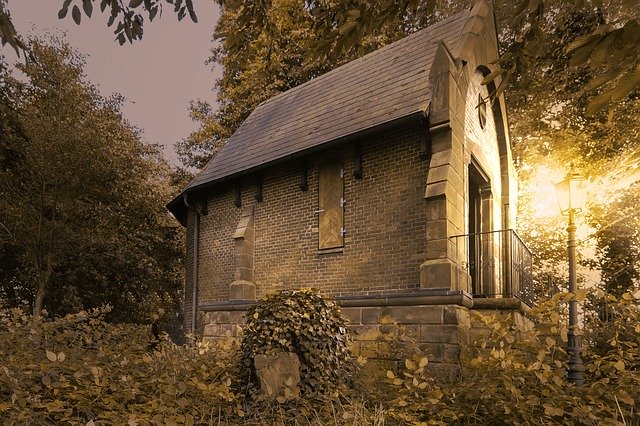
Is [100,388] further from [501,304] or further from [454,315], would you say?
[501,304]

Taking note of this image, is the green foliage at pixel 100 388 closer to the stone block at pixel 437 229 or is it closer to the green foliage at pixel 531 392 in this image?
the green foliage at pixel 531 392

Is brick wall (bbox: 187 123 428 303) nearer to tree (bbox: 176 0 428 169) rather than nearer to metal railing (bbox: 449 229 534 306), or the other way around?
metal railing (bbox: 449 229 534 306)

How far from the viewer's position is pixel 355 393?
666 centimetres

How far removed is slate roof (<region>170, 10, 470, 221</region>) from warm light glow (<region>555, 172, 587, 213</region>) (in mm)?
3034

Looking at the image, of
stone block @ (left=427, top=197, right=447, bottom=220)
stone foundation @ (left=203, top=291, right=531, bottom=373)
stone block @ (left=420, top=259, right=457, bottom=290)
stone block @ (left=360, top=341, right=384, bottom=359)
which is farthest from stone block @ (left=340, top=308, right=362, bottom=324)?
stone block @ (left=427, top=197, right=447, bottom=220)

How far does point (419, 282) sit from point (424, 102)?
140 inches

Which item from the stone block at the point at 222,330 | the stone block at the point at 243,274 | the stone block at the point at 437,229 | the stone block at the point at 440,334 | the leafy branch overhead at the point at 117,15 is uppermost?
the leafy branch overhead at the point at 117,15

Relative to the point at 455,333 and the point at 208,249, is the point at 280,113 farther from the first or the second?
the point at 455,333

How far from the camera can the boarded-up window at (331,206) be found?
11.7 metres

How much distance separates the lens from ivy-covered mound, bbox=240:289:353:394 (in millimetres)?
6527

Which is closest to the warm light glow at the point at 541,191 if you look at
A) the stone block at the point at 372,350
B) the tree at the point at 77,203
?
the stone block at the point at 372,350

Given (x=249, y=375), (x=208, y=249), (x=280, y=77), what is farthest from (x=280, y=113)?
(x=249, y=375)

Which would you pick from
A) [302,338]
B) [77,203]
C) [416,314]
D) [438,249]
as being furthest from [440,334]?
[77,203]

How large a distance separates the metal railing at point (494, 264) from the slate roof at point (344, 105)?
3.11 m
